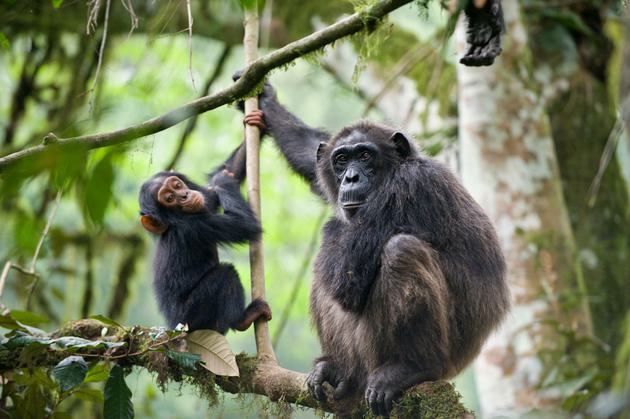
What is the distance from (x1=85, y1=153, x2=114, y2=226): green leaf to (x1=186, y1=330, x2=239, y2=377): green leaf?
3.45m

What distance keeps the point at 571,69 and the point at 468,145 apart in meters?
2.50

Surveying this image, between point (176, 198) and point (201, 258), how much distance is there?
602mm

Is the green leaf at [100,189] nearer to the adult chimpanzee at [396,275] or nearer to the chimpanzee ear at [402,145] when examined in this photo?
the adult chimpanzee at [396,275]

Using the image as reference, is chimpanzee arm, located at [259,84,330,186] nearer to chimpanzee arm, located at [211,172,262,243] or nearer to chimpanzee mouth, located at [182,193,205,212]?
chimpanzee arm, located at [211,172,262,243]

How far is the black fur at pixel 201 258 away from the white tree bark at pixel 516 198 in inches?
127

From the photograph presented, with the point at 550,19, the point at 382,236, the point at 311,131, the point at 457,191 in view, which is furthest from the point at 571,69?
the point at 382,236

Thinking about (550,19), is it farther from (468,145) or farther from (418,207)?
(418,207)

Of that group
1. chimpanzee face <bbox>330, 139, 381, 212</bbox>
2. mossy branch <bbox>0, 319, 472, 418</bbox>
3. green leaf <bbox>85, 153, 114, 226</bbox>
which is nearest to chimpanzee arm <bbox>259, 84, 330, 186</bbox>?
chimpanzee face <bbox>330, 139, 381, 212</bbox>

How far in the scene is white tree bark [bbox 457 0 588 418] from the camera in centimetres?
806

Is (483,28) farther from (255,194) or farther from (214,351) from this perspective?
(214,351)

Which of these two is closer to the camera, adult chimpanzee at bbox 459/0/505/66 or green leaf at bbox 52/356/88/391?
green leaf at bbox 52/356/88/391

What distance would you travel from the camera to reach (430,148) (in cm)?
959

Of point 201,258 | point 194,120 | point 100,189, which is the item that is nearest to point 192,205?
point 201,258

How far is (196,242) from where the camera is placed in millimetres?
6613
